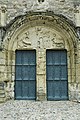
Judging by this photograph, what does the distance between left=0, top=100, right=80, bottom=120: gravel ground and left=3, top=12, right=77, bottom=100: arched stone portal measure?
499 millimetres

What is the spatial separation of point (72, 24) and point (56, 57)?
112 cm

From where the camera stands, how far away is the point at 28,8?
6.77 metres

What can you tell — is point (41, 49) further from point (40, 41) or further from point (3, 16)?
point (3, 16)

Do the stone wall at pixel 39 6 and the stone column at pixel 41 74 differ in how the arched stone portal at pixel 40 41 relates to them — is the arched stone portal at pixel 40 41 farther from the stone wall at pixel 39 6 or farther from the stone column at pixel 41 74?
the stone wall at pixel 39 6

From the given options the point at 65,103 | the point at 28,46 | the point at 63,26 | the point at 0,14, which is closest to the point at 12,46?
the point at 28,46

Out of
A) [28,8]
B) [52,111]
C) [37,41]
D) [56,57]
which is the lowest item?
[52,111]

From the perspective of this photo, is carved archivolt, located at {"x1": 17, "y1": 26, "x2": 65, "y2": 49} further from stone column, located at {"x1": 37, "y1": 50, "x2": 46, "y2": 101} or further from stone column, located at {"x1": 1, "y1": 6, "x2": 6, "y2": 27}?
stone column, located at {"x1": 1, "y1": 6, "x2": 6, "y2": 27}

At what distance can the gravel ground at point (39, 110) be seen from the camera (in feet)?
15.4

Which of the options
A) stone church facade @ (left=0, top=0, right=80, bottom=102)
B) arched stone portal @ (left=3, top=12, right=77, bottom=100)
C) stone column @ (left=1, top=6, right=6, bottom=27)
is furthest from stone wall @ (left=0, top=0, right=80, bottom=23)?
arched stone portal @ (left=3, top=12, right=77, bottom=100)

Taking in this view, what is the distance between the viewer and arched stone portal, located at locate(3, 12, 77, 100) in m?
A: 6.57

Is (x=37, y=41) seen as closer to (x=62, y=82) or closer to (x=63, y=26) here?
(x=63, y=26)

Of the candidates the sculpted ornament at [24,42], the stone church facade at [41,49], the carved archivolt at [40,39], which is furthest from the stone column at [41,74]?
the sculpted ornament at [24,42]

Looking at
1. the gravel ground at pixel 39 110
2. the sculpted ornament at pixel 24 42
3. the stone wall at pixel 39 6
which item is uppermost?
the stone wall at pixel 39 6

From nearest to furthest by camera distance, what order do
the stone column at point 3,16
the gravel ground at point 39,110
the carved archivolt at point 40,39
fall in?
the gravel ground at point 39,110, the stone column at point 3,16, the carved archivolt at point 40,39
